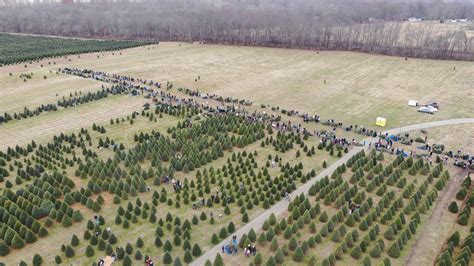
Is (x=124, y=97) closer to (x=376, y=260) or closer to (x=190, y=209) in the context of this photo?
(x=190, y=209)

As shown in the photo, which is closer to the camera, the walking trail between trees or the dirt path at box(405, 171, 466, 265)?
the dirt path at box(405, 171, 466, 265)

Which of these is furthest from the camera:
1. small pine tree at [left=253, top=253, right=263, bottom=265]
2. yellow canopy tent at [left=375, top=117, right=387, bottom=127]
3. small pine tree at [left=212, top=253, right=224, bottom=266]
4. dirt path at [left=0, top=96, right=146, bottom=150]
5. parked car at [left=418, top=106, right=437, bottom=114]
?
parked car at [left=418, top=106, right=437, bottom=114]

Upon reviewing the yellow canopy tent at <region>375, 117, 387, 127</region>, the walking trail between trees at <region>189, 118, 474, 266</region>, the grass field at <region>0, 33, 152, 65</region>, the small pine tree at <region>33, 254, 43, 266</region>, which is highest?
the grass field at <region>0, 33, 152, 65</region>

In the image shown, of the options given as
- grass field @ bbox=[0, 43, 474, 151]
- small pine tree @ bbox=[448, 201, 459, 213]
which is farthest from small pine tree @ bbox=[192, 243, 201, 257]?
grass field @ bbox=[0, 43, 474, 151]

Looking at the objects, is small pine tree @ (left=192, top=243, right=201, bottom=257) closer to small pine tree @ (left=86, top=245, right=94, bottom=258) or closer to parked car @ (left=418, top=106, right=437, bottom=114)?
small pine tree @ (left=86, top=245, right=94, bottom=258)

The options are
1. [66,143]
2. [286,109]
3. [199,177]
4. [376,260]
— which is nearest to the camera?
[376,260]

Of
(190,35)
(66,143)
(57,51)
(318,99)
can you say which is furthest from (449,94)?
(57,51)
